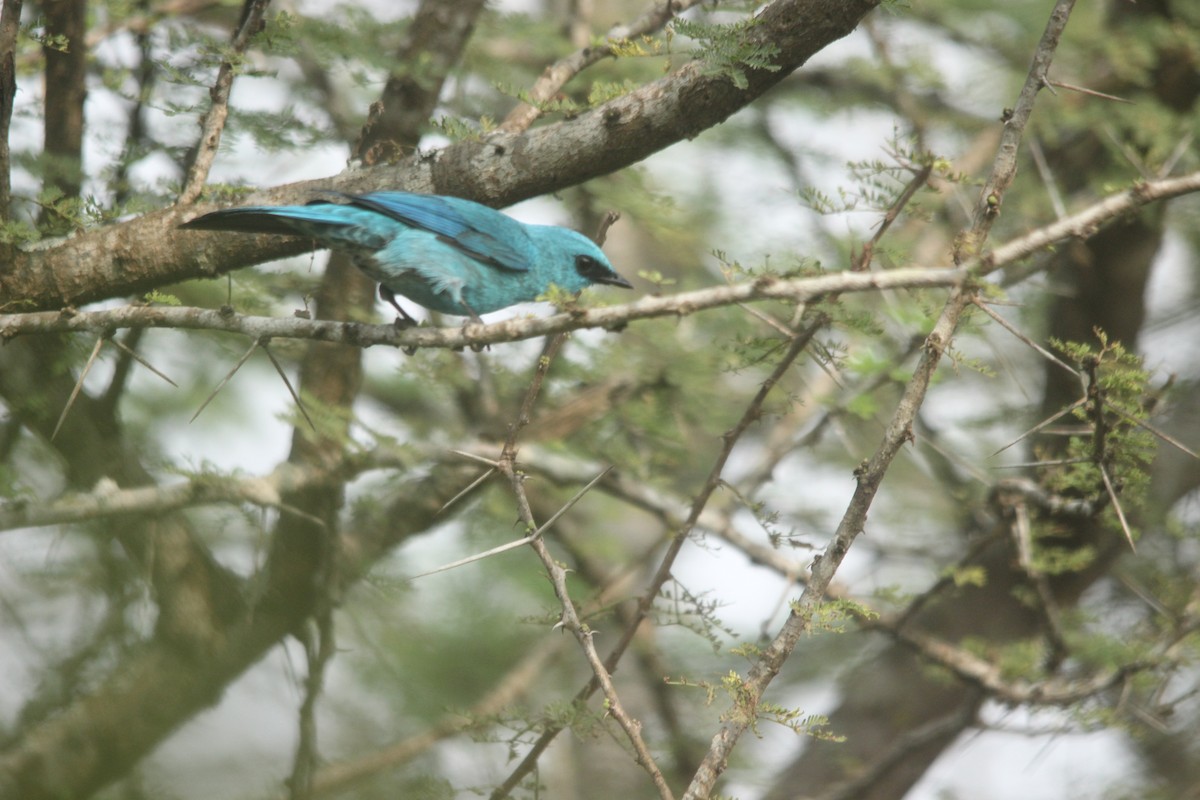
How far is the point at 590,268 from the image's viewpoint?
5258mm

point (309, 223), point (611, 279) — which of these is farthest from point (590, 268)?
point (309, 223)

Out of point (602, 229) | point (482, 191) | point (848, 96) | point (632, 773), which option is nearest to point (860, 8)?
point (602, 229)

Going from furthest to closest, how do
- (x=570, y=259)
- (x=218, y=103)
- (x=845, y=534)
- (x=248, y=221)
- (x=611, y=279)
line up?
(x=611, y=279), (x=570, y=259), (x=218, y=103), (x=248, y=221), (x=845, y=534)

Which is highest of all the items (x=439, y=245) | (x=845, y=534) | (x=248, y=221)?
(x=439, y=245)

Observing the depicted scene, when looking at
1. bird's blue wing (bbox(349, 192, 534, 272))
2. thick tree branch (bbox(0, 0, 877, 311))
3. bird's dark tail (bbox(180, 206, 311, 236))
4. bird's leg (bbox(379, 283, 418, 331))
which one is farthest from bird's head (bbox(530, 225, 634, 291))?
bird's dark tail (bbox(180, 206, 311, 236))

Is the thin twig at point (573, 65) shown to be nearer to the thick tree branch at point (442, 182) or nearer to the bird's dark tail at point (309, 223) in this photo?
the thick tree branch at point (442, 182)

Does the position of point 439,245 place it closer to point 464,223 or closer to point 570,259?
point 464,223

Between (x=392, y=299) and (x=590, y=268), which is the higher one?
(x=590, y=268)

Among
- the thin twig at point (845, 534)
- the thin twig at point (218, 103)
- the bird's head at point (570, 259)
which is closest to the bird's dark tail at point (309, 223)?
the thin twig at point (218, 103)

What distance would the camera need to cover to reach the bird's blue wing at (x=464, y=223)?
159 inches

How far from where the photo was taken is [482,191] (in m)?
3.79

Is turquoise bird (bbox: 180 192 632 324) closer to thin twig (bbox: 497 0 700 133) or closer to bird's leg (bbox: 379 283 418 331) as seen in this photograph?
bird's leg (bbox: 379 283 418 331)

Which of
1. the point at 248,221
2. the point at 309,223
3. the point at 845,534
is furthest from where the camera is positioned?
the point at 309,223

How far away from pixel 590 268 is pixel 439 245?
107 centimetres
